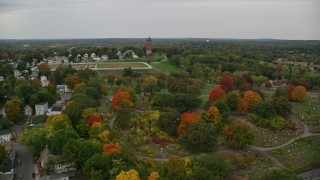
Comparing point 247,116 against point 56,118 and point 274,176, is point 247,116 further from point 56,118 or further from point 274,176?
point 56,118

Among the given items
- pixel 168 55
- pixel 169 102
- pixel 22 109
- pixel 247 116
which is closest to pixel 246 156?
pixel 247 116

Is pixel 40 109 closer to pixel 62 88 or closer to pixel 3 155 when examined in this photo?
pixel 62 88

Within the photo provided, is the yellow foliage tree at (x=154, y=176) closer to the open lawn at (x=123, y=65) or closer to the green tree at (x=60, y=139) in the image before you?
the green tree at (x=60, y=139)

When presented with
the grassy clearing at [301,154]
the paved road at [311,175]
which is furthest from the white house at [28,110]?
the paved road at [311,175]

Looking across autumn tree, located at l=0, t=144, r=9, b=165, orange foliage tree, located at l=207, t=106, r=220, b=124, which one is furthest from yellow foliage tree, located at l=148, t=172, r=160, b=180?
autumn tree, located at l=0, t=144, r=9, b=165

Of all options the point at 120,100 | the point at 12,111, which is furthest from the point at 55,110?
the point at 120,100

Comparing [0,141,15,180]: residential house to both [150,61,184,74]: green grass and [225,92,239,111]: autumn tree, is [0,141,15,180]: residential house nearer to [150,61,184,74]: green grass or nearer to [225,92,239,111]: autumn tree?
[225,92,239,111]: autumn tree
